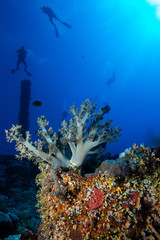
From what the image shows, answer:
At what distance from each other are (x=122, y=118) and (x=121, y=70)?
200ft

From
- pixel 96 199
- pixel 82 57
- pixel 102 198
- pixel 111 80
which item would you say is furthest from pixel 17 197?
pixel 111 80

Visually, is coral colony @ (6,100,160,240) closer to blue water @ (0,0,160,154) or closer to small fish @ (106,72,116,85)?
blue water @ (0,0,160,154)

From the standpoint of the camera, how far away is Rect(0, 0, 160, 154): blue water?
77.6 m

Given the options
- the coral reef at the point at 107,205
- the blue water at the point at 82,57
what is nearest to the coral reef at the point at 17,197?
the coral reef at the point at 107,205

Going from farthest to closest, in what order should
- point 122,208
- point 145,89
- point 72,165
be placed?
point 145,89, point 72,165, point 122,208

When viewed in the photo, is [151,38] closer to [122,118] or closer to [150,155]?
[122,118]

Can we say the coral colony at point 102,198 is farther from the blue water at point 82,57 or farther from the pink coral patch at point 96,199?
the blue water at point 82,57

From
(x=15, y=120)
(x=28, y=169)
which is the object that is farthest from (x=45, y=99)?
(x=28, y=169)

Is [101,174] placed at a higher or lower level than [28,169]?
lower

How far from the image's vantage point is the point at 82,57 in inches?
4641

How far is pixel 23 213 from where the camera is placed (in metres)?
7.35

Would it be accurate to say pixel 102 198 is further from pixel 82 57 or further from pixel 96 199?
pixel 82 57

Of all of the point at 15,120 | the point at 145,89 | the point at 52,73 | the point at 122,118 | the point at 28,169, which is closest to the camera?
the point at 28,169

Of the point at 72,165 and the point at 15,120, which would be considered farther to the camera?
the point at 15,120
